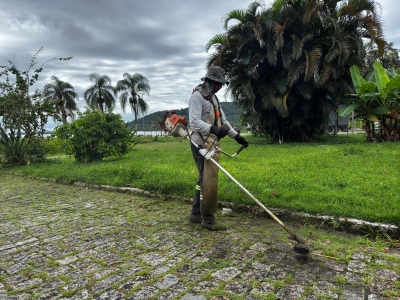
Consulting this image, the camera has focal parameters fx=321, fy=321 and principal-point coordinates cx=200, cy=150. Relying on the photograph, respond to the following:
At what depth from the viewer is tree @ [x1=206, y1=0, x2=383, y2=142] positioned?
12.0 metres

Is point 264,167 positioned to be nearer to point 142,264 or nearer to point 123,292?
point 142,264

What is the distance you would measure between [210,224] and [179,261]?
3.11 ft

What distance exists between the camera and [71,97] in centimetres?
4384

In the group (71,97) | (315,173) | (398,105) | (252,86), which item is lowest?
(315,173)

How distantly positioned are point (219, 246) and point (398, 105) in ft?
32.7

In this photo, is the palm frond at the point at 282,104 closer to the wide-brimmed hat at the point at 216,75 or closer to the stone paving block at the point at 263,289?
the wide-brimmed hat at the point at 216,75

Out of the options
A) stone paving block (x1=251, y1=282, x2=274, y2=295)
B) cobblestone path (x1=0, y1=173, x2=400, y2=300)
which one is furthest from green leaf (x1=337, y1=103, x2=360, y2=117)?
stone paving block (x1=251, y1=282, x2=274, y2=295)

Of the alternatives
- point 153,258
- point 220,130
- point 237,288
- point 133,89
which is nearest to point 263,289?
point 237,288

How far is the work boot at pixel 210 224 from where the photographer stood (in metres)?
3.91

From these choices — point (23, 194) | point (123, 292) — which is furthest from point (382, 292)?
point (23, 194)

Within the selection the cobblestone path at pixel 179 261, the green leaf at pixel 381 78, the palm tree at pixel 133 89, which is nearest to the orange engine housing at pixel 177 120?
the cobblestone path at pixel 179 261

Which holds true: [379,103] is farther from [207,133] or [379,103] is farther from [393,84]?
[207,133]

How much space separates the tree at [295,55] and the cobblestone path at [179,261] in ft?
30.9

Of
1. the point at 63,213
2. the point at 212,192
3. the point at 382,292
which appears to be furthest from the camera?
the point at 63,213
